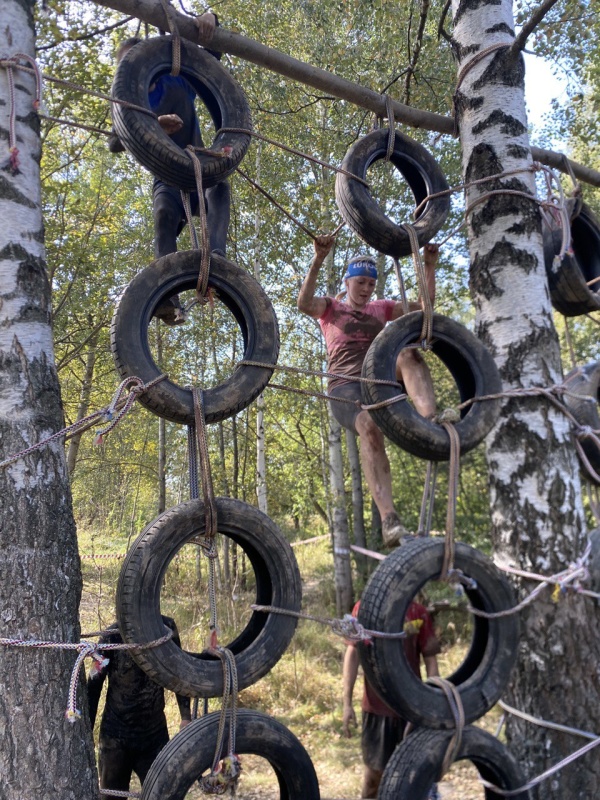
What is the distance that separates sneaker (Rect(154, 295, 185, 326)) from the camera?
2.39 meters

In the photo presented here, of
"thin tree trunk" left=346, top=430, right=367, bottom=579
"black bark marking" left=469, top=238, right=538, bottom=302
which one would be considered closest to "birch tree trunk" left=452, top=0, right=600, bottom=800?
"black bark marking" left=469, top=238, right=538, bottom=302

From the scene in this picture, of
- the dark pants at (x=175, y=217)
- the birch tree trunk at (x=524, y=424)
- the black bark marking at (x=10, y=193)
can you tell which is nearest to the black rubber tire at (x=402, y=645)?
the birch tree trunk at (x=524, y=424)

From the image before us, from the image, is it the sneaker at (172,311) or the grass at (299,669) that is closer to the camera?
the sneaker at (172,311)

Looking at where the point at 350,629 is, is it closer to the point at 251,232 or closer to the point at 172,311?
the point at 172,311

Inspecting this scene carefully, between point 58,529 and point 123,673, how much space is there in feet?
3.23

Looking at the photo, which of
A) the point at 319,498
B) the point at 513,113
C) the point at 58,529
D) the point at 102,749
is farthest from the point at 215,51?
the point at 319,498

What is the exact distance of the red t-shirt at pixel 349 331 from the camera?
3.05 m

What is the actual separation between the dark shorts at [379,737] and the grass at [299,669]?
5.66 feet

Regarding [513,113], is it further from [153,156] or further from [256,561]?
[256,561]

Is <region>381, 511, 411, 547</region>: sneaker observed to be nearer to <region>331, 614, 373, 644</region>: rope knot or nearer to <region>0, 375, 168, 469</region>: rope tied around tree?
<region>331, 614, 373, 644</region>: rope knot

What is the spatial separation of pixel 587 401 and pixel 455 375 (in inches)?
79.6

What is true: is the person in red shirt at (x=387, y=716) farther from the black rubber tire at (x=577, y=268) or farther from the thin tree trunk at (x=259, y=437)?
the thin tree trunk at (x=259, y=437)

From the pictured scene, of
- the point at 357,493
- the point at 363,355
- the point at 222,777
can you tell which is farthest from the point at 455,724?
the point at 357,493

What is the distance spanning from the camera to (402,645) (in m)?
1.68
